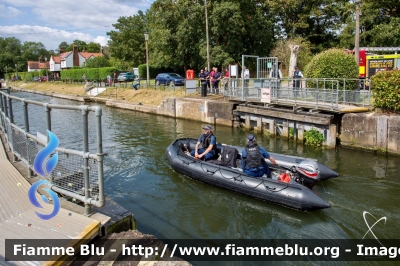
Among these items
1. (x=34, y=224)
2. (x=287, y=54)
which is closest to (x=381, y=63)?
(x=287, y=54)

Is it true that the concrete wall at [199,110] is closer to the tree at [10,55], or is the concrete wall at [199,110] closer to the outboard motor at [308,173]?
the outboard motor at [308,173]

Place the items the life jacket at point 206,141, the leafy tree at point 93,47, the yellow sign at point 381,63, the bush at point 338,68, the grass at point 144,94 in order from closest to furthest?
the life jacket at point 206,141
the bush at point 338,68
the yellow sign at point 381,63
the grass at point 144,94
the leafy tree at point 93,47

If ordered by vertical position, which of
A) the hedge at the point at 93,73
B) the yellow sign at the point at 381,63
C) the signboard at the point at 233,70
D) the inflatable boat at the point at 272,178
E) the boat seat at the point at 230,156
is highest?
the hedge at the point at 93,73

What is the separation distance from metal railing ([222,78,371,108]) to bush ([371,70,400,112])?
1.86ft

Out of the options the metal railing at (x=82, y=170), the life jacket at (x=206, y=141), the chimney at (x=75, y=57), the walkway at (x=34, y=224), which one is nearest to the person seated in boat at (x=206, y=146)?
the life jacket at (x=206, y=141)

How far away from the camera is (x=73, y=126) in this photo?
66.1ft

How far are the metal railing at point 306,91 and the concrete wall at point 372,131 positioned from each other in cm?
97

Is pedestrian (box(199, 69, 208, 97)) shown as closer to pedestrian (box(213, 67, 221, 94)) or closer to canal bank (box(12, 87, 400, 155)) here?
pedestrian (box(213, 67, 221, 94))

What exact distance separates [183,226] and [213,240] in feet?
2.82

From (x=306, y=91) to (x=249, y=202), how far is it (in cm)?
755

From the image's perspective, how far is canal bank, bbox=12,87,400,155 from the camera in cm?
1206

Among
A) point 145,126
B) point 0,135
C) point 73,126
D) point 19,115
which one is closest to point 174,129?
point 145,126

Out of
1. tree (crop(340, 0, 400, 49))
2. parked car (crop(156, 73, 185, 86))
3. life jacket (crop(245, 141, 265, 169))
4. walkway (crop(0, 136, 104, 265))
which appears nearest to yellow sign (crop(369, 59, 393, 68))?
tree (crop(340, 0, 400, 49))

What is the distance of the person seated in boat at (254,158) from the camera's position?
8.36 m
